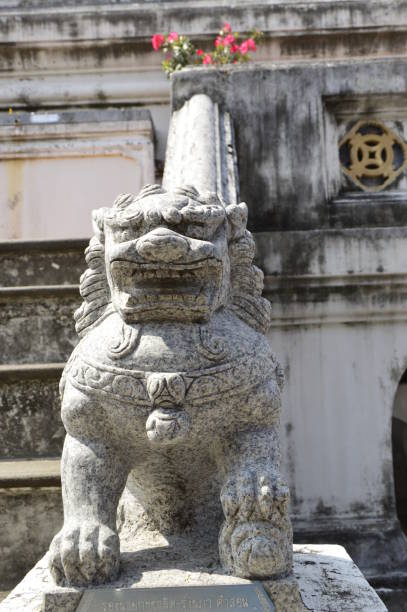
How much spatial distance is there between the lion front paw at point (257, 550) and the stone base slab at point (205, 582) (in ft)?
0.09

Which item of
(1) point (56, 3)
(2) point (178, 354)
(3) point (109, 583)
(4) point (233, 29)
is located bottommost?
(3) point (109, 583)

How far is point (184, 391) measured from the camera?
1775mm

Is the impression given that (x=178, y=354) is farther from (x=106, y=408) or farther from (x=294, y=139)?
(x=294, y=139)

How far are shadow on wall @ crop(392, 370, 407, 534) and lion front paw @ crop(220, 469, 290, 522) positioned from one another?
3.21 meters

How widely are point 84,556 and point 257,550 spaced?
0.44 meters

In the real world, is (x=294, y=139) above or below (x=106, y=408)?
above

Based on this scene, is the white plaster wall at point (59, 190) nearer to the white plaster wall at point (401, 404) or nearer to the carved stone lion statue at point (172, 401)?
the white plaster wall at point (401, 404)

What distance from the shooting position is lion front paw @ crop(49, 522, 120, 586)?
5.53 feet

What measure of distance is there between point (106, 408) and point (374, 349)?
1947 mm

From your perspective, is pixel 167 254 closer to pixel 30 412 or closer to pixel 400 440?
pixel 30 412

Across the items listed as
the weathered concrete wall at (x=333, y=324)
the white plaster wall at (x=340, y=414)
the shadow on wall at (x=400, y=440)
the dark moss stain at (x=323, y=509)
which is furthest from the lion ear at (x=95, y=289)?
the shadow on wall at (x=400, y=440)

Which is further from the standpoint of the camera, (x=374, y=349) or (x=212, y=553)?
(x=374, y=349)

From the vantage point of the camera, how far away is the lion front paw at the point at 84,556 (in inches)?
66.4

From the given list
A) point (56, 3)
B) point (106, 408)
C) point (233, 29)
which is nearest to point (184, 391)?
point (106, 408)
